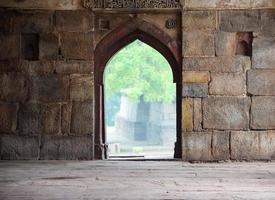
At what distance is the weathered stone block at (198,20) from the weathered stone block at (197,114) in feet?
3.25

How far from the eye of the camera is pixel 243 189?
3.93m

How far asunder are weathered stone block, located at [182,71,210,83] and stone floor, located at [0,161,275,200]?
1.12 m

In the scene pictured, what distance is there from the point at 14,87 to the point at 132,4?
1.97 m

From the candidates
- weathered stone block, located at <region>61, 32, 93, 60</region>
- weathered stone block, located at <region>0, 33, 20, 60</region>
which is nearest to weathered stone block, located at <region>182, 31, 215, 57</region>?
weathered stone block, located at <region>61, 32, 93, 60</region>

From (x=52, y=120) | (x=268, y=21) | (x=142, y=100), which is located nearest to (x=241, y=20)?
(x=268, y=21)

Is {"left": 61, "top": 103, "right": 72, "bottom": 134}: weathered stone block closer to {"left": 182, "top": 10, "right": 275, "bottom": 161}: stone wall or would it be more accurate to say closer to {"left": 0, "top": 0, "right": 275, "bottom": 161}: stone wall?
{"left": 0, "top": 0, "right": 275, "bottom": 161}: stone wall

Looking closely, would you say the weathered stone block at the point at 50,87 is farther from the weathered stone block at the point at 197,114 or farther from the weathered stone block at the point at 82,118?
the weathered stone block at the point at 197,114

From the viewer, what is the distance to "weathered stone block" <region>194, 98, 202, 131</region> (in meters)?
6.17

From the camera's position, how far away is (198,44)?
6.21m

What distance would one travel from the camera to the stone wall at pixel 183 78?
6.17 m

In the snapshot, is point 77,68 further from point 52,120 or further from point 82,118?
point 52,120

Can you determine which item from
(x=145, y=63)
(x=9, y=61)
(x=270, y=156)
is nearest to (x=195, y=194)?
(x=270, y=156)

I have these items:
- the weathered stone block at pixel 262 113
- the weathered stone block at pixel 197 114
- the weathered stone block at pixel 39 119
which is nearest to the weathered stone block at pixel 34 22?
the weathered stone block at pixel 39 119

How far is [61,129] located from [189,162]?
1.78 metres
